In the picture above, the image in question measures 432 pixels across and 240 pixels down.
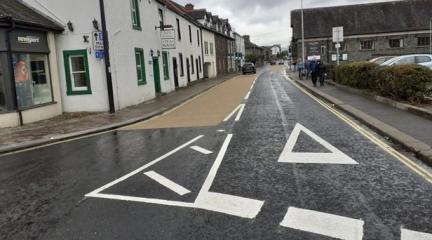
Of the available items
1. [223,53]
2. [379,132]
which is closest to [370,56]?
[223,53]

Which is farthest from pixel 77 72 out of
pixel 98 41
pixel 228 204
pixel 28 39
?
pixel 228 204

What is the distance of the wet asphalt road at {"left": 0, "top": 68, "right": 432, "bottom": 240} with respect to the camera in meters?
5.06

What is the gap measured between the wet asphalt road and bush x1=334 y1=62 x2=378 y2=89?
906 centimetres

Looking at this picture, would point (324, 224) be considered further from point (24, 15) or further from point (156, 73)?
point (156, 73)

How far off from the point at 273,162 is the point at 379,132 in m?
3.89

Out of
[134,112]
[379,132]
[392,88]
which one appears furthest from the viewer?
[134,112]

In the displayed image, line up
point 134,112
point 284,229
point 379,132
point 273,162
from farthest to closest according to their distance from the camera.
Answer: point 134,112 < point 379,132 < point 273,162 < point 284,229

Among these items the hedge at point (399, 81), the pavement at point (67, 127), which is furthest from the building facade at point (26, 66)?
the hedge at point (399, 81)

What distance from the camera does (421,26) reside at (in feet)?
228

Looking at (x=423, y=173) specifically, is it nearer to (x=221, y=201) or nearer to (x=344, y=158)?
(x=344, y=158)

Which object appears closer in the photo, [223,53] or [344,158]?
[344,158]

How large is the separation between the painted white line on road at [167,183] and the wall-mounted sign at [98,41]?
10.4 m

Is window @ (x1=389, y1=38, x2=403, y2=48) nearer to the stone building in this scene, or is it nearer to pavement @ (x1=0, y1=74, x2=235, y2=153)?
the stone building

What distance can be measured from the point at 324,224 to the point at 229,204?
1325 millimetres
